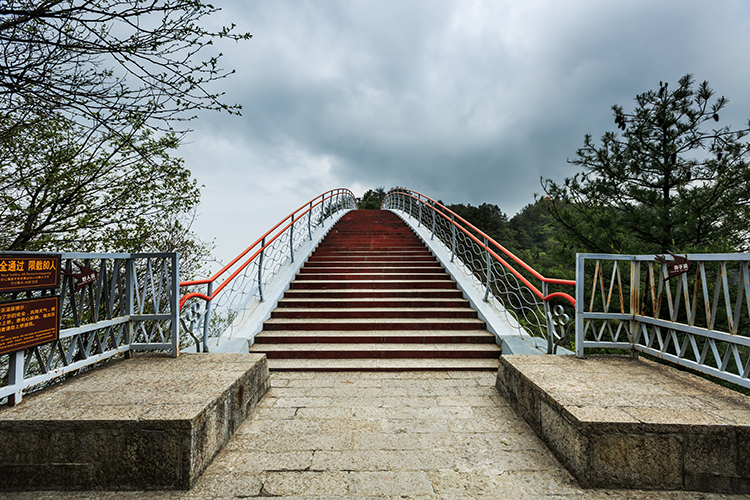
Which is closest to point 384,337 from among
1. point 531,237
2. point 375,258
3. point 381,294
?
point 381,294

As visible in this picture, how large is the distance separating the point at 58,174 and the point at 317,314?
4952 millimetres

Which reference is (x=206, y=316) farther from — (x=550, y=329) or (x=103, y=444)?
(x=550, y=329)

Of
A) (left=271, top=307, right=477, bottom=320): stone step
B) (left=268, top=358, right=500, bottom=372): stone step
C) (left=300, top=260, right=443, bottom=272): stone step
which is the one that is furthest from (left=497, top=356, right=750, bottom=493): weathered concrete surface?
(left=300, top=260, right=443, bottom=272): stone step

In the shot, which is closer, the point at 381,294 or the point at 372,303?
the point at 372,303

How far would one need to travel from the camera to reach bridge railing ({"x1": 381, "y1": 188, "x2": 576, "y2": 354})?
11.9 feet

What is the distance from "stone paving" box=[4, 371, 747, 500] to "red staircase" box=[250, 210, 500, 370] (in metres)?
0.78

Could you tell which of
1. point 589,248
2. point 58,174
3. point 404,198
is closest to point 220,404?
point 58,174

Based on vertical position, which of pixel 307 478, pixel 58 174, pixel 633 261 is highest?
pixel 58 174

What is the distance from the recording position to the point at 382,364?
158 inches

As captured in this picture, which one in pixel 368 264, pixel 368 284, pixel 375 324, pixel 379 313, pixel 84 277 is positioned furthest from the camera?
pixel 368 264

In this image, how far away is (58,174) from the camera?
5.37 m

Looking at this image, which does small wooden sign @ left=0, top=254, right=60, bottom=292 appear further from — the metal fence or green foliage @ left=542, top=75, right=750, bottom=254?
green foliage @ left=542, top=75, right=750, bottom=254

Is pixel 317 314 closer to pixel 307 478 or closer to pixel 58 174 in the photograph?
pixel 307 478

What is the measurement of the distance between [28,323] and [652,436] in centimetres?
402
